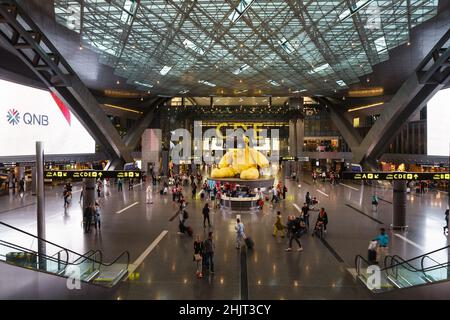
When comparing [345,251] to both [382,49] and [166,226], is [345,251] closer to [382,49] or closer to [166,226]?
[166,226]

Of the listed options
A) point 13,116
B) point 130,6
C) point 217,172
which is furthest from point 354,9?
point 13,116

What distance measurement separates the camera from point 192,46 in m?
26.5

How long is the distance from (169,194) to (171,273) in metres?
19.7

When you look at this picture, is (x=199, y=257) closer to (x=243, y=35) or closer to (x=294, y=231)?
(x=294, y=231)

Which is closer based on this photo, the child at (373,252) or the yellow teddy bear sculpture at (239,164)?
the child at (373,252)

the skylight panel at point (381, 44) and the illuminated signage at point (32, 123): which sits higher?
the skylight panel at point (381, 44)

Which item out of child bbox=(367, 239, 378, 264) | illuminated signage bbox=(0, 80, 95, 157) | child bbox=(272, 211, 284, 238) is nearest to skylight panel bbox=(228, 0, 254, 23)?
child bbox=(272, 211, 284, 238)

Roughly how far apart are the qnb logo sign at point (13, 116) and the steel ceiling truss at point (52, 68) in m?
4.66

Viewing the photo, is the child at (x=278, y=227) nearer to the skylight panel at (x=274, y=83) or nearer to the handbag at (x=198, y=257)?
the handbag at (x=198, y=257)

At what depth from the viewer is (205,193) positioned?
28703mm

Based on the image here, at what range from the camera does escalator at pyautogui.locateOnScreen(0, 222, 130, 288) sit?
7695 millimetres

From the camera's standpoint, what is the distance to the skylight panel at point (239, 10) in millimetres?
19844

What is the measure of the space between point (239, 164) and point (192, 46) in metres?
9.22

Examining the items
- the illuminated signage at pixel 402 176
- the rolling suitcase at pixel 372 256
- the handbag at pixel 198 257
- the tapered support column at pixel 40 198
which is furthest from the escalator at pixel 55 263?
the illuminated signage at pixel 402 176
